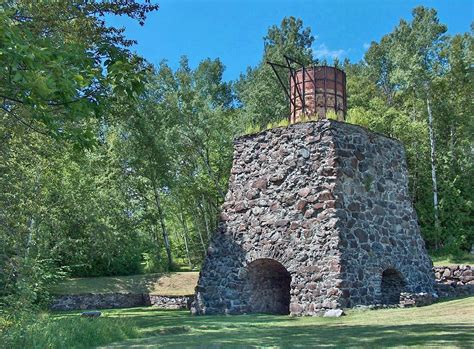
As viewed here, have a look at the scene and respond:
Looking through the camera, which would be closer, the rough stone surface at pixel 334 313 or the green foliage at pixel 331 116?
the rough stone surface at pixel 334 313

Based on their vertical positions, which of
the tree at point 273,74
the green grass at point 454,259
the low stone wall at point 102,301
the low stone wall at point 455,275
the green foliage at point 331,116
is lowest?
the low stone wall at point 102,301

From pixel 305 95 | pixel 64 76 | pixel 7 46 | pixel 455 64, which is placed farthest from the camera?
pixel 455 64

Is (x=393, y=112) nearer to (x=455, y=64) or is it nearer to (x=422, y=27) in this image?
(x=455, y=64)

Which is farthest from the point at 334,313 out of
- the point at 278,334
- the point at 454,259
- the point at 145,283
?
the point at 454,259

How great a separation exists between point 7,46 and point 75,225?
21704 mm

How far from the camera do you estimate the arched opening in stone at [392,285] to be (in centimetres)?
1506

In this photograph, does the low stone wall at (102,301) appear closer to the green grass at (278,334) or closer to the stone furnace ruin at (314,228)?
the stone furnace ruin at (314,228)

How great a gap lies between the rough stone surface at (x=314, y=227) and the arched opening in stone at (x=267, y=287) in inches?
1.5

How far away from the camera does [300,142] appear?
15.0 metres

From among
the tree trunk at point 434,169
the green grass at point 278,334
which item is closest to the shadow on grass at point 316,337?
the green grass at point 278,334

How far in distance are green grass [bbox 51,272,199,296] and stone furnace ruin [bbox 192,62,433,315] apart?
7.68 metres

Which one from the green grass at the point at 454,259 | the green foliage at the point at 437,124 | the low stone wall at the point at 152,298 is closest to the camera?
the low stone wall at the point at 152,298

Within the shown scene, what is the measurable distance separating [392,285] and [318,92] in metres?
6.21

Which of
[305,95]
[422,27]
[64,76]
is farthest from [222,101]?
[64,76]
